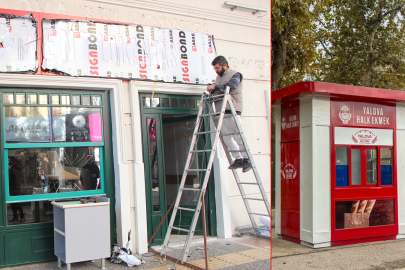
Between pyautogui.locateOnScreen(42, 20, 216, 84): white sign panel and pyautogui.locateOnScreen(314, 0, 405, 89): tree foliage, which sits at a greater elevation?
pyautogui.locateOnScreen(314, 0, 405, 89): tree foliage

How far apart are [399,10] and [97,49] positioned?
733cm

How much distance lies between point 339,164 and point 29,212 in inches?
179

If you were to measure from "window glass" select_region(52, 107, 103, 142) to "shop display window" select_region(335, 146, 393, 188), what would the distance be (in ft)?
12.1

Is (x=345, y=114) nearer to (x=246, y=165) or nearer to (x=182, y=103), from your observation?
(x=246, y=165)

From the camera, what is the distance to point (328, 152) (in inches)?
247

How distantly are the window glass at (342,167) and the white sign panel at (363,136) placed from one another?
15 centimetres

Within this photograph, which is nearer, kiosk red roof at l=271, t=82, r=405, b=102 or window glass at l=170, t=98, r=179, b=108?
kiosk red roof at l=271, t=82, r=405, b=102

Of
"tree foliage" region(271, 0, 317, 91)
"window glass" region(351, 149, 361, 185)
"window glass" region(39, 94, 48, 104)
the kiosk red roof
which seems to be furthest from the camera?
"tree foliage" region(271, 0, 317, 91)

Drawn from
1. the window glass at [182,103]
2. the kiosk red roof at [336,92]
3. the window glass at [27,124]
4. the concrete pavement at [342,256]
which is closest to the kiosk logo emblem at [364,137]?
the kiosk red roof at [336,92]

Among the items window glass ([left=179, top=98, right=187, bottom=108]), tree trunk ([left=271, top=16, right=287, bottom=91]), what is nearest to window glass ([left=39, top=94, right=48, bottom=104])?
window glass ([left=179, top=98, right=187, bottom=108])

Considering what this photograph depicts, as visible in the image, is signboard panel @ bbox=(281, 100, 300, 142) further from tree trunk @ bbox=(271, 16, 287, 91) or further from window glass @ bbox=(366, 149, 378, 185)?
tree trunk @ bbox=(271, 16, 287, 91)

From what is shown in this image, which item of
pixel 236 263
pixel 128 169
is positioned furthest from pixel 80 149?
pixel 236 263

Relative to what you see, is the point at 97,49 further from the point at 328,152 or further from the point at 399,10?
the point at 399,10

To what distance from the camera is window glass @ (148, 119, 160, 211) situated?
580 cm
